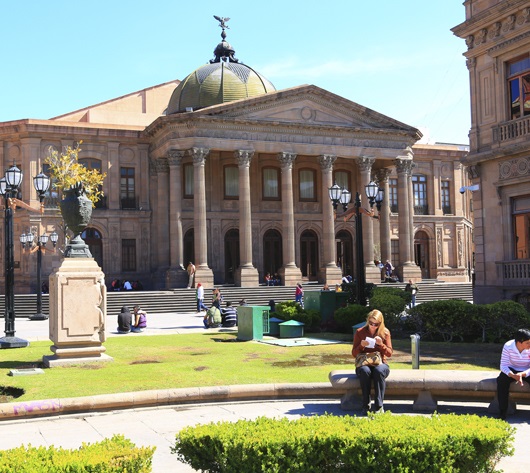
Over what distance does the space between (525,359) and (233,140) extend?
37.3m

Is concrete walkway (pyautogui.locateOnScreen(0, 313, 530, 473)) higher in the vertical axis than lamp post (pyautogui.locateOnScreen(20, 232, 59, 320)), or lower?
lower

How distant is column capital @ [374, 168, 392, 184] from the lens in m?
53.3

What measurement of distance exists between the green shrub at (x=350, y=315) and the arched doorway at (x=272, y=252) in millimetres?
28060

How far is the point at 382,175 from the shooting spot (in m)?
53.6

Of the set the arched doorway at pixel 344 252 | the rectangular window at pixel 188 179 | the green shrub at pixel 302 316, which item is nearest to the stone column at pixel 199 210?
the rectangular window at pixel 188 179

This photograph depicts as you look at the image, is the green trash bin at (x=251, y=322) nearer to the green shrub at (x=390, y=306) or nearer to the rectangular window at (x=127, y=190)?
the green shrub at (x=390, y=306)

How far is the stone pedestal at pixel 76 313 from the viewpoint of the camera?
1446 centimetres

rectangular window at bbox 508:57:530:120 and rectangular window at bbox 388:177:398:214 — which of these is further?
rectangular window at bbox 388:177:398:214

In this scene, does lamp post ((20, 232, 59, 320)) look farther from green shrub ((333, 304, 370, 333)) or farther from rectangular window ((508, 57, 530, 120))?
rectangular window ((508, 57, 530, 120))

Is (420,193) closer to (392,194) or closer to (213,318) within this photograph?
(392,194)

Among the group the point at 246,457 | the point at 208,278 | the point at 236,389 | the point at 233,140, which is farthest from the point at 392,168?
the point at 246,457

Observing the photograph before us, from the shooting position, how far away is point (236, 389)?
11062mm

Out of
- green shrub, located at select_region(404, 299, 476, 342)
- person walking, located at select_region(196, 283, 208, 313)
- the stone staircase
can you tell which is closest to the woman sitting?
green shrub, located at select_region(404, 299, 476, 342)

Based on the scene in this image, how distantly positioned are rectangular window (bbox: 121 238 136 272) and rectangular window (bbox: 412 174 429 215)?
23.2m
